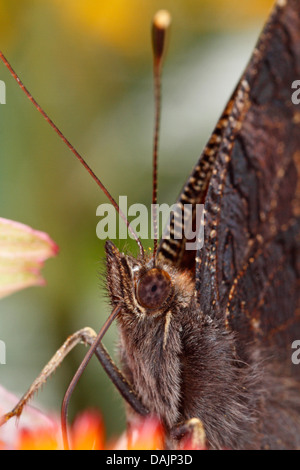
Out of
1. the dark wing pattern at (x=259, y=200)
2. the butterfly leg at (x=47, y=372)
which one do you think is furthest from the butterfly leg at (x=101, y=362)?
the dark wing pattern at (x=259, y=200)

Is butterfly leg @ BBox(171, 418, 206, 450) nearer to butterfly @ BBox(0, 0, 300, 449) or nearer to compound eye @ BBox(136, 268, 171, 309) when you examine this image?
butterfly @ BBox(0, 0, 300, 449)

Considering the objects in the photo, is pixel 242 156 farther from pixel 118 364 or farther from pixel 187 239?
pixel 118 364

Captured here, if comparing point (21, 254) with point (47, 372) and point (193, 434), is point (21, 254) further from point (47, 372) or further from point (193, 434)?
point (193, 434)

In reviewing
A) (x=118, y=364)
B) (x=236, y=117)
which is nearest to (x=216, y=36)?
(x=236, y=117)

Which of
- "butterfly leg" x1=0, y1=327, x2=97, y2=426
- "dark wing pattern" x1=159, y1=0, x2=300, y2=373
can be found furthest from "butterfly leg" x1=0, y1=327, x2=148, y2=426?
"dark wing pattern" x1=159, y1=0, x2=300, y2=373

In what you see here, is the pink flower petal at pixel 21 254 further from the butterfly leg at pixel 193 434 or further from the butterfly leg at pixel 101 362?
the butterfly leg at pixel 193 434

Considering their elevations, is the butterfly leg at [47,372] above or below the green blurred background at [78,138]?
below
